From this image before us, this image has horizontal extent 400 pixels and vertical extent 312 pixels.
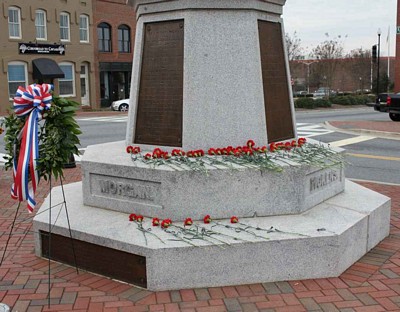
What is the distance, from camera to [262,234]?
4664 mm

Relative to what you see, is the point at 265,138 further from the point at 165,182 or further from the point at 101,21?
the point at 101,21

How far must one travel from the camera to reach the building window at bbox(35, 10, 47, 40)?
32812 mm

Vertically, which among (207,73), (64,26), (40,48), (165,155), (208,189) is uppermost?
(64,26)

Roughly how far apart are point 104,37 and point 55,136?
36068 millimetres

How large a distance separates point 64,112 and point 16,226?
2784mm

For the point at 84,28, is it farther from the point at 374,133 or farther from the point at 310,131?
the point at 374,133

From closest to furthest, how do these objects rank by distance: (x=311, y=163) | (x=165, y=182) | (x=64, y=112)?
(x=64, y=112) → (x=165, y=182) → (x=311, y=163)

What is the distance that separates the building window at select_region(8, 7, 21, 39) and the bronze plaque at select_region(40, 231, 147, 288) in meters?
29.1

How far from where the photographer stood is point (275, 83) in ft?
20.2

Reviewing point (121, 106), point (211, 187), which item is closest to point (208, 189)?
point (211, 187)

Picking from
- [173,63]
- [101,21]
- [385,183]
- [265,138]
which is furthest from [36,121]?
[101,21]

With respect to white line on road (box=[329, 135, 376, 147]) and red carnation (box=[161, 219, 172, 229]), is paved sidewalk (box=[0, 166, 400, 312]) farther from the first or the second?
white line on road (box=[329, 135, 376, 147])

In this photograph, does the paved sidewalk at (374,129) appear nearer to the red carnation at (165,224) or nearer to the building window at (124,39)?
the red carnation at (165,224)

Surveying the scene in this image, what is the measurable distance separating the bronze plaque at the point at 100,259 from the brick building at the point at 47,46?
2795 cm
